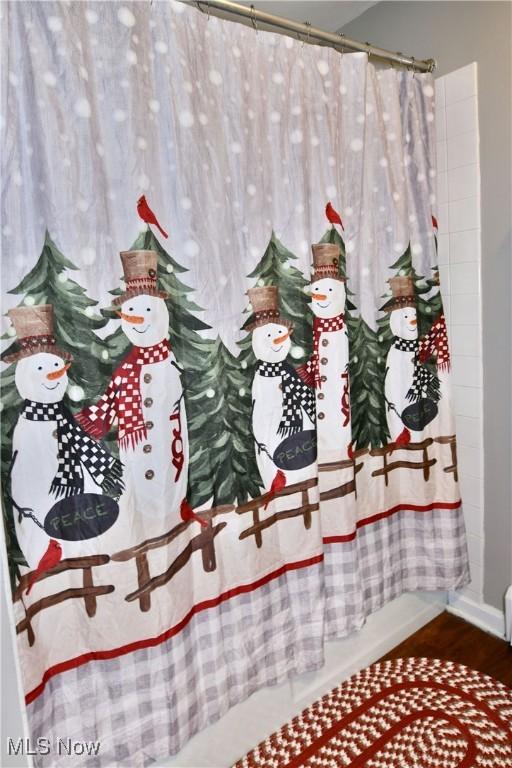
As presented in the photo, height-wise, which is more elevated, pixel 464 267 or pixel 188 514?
pixel 464 267

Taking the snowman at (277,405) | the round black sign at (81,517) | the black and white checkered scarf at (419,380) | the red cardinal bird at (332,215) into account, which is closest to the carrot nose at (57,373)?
the round black sign at (81,517)

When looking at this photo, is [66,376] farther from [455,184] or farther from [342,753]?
[455,184]

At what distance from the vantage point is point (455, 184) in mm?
1741

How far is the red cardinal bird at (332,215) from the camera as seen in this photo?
4.69ft

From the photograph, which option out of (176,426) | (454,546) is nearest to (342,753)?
(454,546)

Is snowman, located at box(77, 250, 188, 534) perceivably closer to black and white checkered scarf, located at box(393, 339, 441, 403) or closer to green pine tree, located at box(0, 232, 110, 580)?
green pine tree, located at box(0, 232, 110, 580)

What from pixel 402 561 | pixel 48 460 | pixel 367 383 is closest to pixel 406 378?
pixel 367 383

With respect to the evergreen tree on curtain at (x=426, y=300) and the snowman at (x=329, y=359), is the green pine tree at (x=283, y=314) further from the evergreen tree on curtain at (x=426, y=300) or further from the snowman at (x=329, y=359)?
the evergreen tree on curtain at (x=426, y=300)

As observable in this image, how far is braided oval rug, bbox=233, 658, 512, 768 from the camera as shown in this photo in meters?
1.35

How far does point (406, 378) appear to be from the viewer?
1680 millimetres

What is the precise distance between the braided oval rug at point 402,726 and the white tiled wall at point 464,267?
42cm

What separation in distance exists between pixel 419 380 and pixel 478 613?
0.97 metres

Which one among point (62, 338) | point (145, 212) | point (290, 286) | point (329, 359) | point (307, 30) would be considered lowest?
point (329, 359)

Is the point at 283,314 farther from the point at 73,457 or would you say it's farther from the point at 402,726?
the point at 402,726
